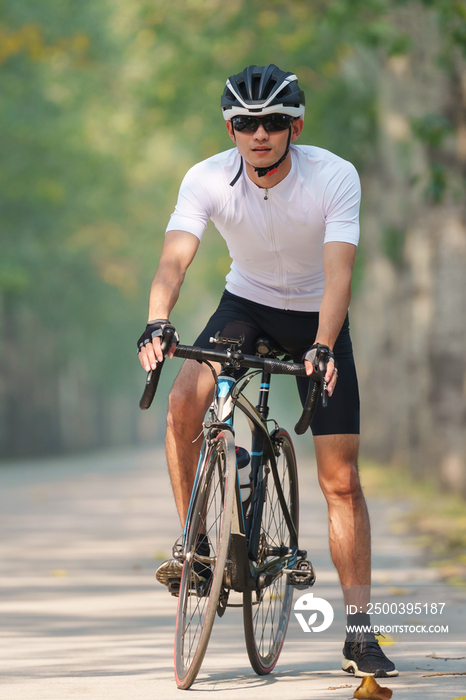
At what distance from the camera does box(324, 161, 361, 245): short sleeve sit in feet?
16.0

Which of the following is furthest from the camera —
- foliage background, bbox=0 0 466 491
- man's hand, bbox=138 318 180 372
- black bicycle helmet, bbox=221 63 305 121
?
foliage background, bbox=0 0 466 491

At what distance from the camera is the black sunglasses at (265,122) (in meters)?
4.86

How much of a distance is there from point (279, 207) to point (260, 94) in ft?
1.52

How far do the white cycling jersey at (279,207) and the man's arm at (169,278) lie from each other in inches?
2.0

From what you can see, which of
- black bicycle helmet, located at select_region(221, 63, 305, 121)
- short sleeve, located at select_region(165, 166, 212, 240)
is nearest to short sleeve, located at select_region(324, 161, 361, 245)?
black bicycle helmet, located at select_region(221, 63, 305, 121)

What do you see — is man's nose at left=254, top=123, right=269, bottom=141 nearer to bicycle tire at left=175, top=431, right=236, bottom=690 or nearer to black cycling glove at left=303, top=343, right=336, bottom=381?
black cycling glove at left=303, top=343, right=336, bottom=381

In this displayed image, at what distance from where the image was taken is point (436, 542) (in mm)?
10734

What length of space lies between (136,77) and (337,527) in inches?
859

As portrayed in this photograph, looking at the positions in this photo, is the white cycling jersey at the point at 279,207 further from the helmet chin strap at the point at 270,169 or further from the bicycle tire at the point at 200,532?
the bicycle tire at the point at 200,532

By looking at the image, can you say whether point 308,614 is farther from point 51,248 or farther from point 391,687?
point 51,248

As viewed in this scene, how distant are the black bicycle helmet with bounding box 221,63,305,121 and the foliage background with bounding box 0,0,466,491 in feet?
19.0

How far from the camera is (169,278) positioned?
15.8 ft

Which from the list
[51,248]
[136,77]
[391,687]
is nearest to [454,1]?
[391,687]

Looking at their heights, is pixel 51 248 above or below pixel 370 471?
above
